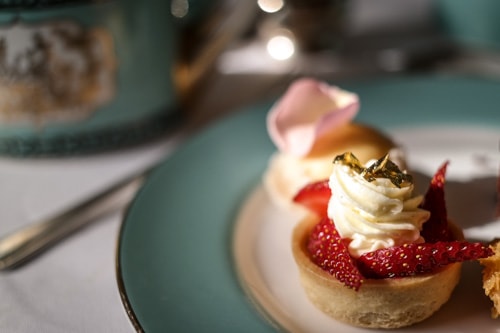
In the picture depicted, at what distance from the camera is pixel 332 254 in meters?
0.79

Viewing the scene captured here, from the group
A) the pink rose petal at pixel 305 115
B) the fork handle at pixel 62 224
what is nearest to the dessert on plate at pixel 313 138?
the pink rose petal at pixel 305 115

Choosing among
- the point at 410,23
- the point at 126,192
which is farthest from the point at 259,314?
the point at 410,23

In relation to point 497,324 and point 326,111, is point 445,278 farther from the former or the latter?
point 326,111

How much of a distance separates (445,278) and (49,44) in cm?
72

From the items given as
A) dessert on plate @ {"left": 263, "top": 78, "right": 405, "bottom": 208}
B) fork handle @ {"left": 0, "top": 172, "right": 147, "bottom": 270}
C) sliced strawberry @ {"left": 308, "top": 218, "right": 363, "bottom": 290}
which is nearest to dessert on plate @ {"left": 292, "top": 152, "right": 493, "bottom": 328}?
sliced strawberry @ {"left": 308, "top": 218, "right": 363, "bottom": 290}

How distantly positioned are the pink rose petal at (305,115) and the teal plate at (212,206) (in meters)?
0.10

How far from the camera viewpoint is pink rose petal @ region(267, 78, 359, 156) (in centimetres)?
103

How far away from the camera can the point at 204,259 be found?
891mm

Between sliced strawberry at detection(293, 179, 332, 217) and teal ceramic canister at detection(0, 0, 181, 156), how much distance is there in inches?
16.3

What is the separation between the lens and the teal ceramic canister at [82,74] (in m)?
1.04

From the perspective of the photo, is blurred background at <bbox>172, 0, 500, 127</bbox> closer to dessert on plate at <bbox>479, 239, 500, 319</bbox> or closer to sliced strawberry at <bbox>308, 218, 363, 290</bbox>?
sliced strawberry at <bbox>308, 218, 363, 290</bbox>

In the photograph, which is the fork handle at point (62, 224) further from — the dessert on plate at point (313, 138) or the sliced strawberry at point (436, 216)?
the sliced strawberry at point (436, 216)

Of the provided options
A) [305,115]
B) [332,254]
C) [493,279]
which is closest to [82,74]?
[305,115]

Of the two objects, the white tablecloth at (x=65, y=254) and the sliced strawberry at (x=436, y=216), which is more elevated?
the sliced strawberry at (x=436, y=216)
